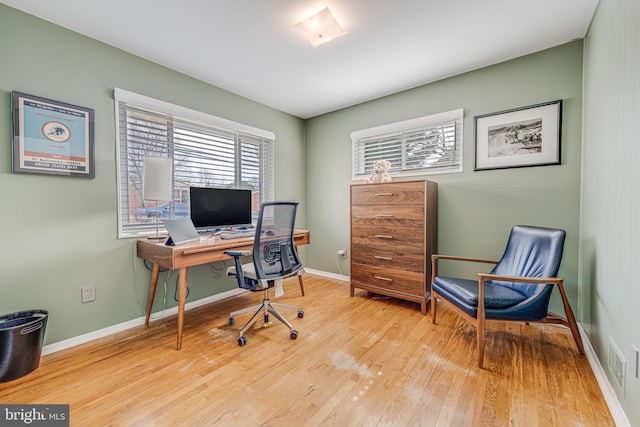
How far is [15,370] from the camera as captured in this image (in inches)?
61.5

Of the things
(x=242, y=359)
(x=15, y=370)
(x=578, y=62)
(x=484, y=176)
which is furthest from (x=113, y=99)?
(x=578, y=62)

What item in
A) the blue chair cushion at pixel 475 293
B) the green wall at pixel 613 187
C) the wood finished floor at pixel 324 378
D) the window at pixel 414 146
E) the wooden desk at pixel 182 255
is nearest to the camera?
the green wall at pixel 613 187

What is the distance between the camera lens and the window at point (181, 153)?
229 cm

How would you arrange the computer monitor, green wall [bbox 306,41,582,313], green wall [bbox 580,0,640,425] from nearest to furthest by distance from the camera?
green wall [bbox 580,0,640,425], green wall [bbox 306,41,582,313], the computer monitor

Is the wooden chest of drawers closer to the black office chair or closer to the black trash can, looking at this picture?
the black office chair

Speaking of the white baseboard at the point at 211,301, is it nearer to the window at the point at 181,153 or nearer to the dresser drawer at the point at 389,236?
the window at the point at 181,153

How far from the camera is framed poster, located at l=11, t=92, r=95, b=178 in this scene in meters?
1.77

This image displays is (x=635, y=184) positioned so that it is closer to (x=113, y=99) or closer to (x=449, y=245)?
(x=449, y=245)

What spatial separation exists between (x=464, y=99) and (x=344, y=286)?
2.51 metres

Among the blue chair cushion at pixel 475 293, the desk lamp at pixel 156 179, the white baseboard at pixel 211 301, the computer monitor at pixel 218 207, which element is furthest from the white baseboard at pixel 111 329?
the blue chair cushion at pixel 475 293

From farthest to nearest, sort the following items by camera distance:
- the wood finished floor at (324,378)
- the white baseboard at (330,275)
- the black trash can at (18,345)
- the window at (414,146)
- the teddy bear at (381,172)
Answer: the white baseboard at (330,275), the teddy bear at (381,172), the window at (414,146), the black trash can at (18,345), the wood finished floor at (324,378)

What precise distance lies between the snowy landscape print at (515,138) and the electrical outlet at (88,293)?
3667 mm

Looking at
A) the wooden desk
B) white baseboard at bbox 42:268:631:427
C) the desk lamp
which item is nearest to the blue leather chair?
white baseboard at bbox 42:268:631:427

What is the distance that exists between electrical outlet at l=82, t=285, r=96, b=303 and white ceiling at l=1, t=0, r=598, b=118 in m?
1.97
